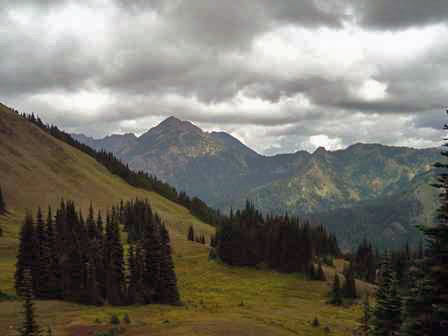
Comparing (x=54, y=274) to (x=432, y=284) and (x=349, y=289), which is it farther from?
(x=349, y=289)

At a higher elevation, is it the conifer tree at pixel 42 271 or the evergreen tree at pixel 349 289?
the conifer tree at pixel 42 271

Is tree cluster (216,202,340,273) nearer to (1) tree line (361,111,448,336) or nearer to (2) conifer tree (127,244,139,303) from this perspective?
(2) conifer tree (127,244,139,303)

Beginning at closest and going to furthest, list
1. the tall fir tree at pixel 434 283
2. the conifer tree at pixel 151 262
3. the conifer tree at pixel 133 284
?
the tall fir tree at pixel 434 283, the conifer tree at pixel 133 284, the conifer tree at pixel 151 262

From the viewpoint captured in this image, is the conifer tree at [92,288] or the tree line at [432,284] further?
the conifer tree at [92,288]

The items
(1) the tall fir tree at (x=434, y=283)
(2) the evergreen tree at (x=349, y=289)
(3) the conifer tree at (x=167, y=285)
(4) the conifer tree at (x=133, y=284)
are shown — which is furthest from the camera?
(2) the evergreen tree at (x=349, y=289)

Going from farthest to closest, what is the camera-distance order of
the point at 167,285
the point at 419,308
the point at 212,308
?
1. the point at 167,285
2. the point at 212,308
3. the point at 419,308

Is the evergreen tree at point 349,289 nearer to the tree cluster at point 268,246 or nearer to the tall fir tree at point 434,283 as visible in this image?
the tree cluster at point 268,246

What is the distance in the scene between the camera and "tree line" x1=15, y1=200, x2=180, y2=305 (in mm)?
68250

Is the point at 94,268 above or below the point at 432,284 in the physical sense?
below

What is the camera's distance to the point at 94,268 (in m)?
68.9

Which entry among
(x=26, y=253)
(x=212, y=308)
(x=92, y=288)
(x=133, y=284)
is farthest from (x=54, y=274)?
(x=212, y=308)

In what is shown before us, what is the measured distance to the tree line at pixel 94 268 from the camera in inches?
2687

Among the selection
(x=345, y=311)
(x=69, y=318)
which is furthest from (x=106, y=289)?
(x=345, y=311)

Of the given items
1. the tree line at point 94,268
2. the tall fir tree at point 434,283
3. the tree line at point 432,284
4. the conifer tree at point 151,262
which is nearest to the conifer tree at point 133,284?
the tree line at point 94,268
